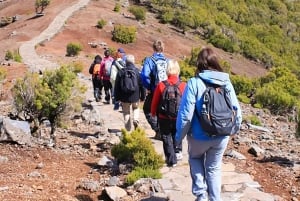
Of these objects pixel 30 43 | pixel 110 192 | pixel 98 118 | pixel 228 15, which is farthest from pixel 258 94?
pixel 228 15

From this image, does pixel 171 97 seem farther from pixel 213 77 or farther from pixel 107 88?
pixel 107 88

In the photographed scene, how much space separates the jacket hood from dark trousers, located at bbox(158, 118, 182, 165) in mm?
2079

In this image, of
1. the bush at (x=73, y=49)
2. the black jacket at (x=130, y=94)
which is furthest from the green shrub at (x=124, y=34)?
the black jacket at (x=130, y=94)

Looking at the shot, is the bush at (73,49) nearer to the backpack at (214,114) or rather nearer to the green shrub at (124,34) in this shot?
the green shrub at (124,34)

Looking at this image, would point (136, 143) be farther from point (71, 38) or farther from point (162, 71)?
point (71, 38)

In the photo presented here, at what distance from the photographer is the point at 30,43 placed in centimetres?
3459

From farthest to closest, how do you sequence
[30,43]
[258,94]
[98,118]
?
[30,43] → [258,94] → [98,118]

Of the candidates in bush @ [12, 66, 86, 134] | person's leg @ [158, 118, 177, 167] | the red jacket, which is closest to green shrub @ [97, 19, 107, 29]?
bush @ [12, 66, 86, 134]

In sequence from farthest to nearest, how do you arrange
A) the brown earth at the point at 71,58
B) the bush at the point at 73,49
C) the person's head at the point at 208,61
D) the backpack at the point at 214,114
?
1. the bush at the point at 73,49
2. the brown earth at the point at 71,58
3. the person's head at the point at 208,61
4. the backpack at the point at 214,114

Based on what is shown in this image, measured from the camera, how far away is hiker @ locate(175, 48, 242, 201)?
541 centimetres

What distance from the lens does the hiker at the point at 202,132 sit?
5.41 metres

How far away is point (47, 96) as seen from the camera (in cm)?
952

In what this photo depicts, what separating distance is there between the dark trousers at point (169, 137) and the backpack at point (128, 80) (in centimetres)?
176

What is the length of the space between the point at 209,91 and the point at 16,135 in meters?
4.75
